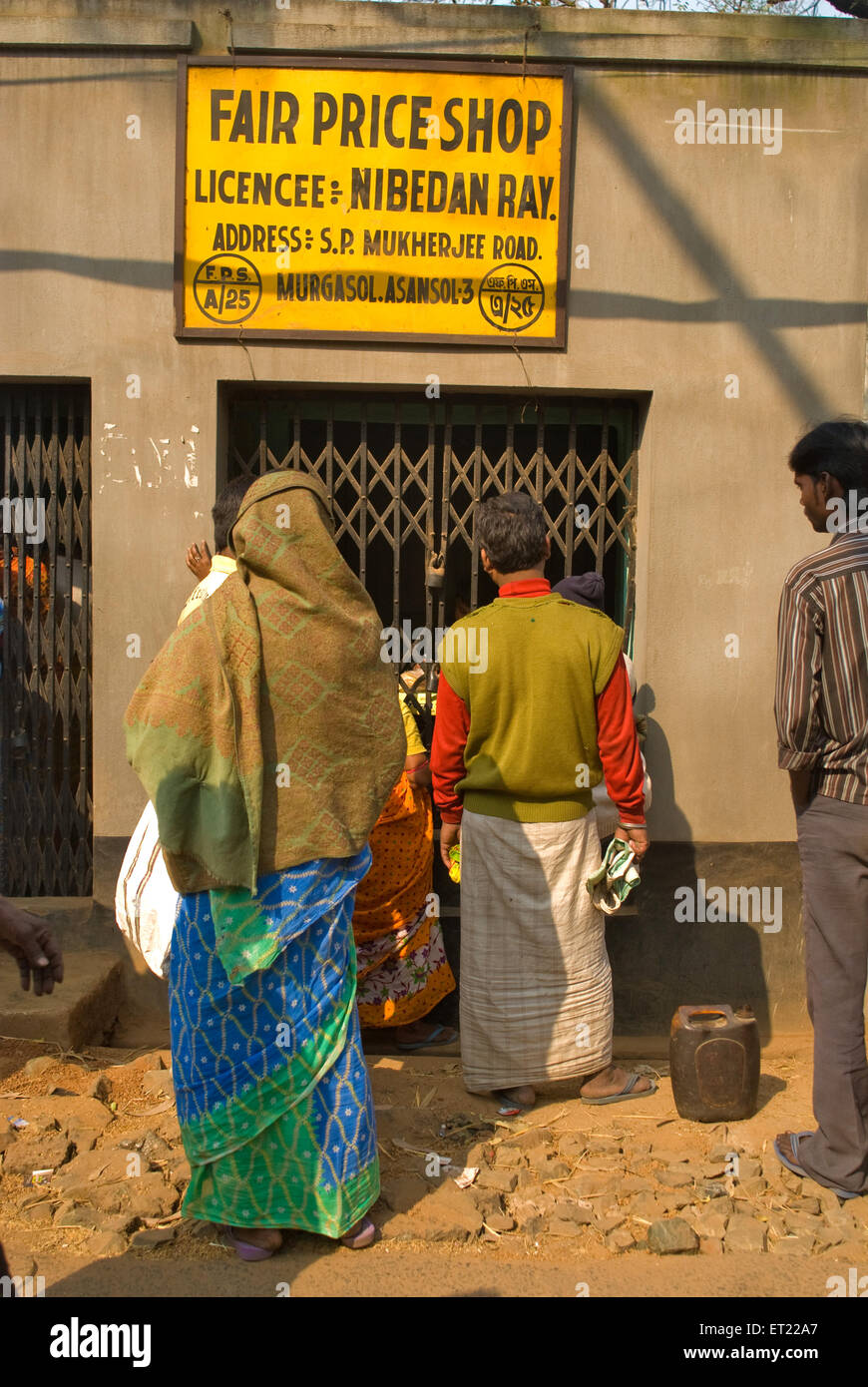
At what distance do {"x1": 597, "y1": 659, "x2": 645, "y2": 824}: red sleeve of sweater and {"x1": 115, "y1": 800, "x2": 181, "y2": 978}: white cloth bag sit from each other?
1415mm

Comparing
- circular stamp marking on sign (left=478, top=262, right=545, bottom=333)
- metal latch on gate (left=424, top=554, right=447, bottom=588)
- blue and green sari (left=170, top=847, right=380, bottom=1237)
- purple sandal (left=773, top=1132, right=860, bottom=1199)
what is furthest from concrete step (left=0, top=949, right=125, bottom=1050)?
circular stamp marking on sign (left=478, top=262, right=545, bottom=333)

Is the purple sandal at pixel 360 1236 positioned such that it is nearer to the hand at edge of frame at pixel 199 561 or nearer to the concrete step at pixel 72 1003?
the concrete step at pixel 72 1003

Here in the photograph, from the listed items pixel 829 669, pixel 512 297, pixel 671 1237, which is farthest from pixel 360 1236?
pixel 512 297

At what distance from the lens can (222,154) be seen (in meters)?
4.25

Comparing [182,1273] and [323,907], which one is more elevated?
[323,907]

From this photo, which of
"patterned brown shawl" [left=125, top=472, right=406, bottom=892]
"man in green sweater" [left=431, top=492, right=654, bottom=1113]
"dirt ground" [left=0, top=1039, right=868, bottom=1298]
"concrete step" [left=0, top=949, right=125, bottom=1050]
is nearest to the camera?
"patterned brown shawl" [left=125, top=472, right=406, bottom=892]

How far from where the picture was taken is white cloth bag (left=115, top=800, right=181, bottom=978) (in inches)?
127

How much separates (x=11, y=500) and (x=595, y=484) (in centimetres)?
239

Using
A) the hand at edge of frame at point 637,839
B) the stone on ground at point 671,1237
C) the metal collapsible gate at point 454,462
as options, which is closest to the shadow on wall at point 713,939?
the hand at edge of frame at point 637,839

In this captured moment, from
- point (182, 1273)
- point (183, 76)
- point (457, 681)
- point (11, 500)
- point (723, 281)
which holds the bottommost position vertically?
point (182, 1273)

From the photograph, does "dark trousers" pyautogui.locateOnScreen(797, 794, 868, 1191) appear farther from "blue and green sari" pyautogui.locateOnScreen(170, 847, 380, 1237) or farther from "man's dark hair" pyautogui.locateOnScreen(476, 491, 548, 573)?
"blue and green sari" pyautogui.locateOnScreen(170, 847, 380, 1237)

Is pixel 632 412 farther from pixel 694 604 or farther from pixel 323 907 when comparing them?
pixel 323 907

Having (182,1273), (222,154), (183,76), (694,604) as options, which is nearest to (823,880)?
(694,604)

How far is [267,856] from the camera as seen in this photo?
2.74 meters
